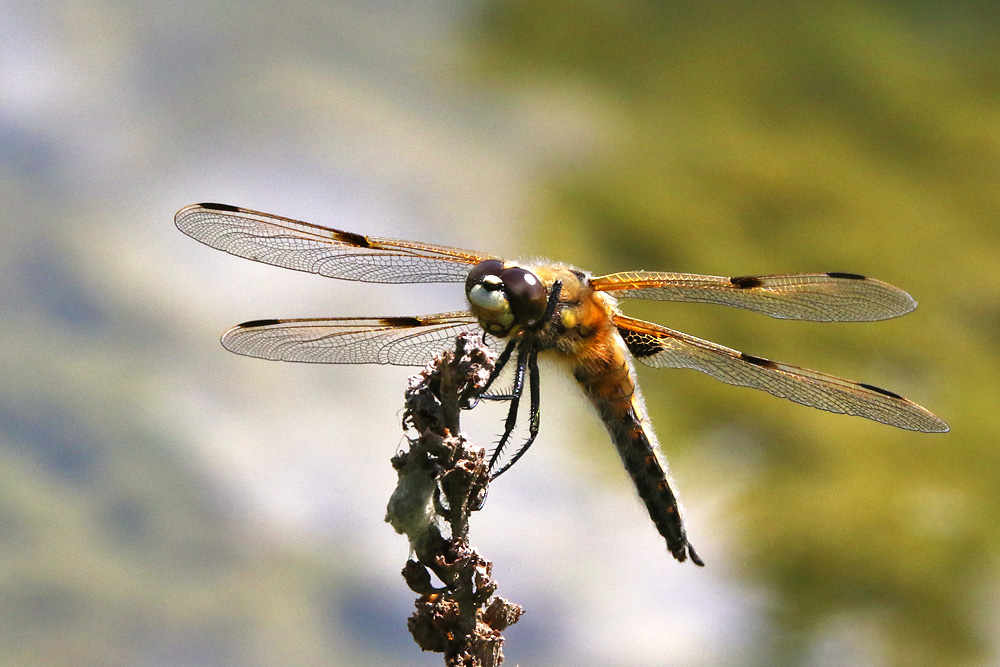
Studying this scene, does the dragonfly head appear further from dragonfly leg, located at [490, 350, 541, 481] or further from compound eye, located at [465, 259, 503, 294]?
dragonfly leg, located at [490, 350, 541, 481]

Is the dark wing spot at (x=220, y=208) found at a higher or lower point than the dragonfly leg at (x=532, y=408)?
higher

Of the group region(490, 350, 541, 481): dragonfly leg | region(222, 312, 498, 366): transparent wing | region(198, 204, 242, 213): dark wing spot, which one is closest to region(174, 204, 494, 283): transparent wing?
region(198, 204, 242, 213): dark wing spot

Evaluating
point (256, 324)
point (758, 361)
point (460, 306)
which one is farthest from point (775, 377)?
point (460, 306)

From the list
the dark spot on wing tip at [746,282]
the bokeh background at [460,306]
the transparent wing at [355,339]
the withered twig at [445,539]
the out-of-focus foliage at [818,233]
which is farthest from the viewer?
the out-of-focus foliage at [818,233]

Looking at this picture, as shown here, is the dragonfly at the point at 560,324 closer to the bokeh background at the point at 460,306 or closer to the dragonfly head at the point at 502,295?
the dragonfly head at the point at 502,295

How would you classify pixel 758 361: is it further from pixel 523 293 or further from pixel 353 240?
pixel 353 240

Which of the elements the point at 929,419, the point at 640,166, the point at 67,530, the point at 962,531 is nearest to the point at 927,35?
the point at 640,166

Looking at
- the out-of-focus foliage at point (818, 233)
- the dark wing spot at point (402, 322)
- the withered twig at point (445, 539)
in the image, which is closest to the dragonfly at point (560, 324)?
the dark wing spot at point (402, 322)
